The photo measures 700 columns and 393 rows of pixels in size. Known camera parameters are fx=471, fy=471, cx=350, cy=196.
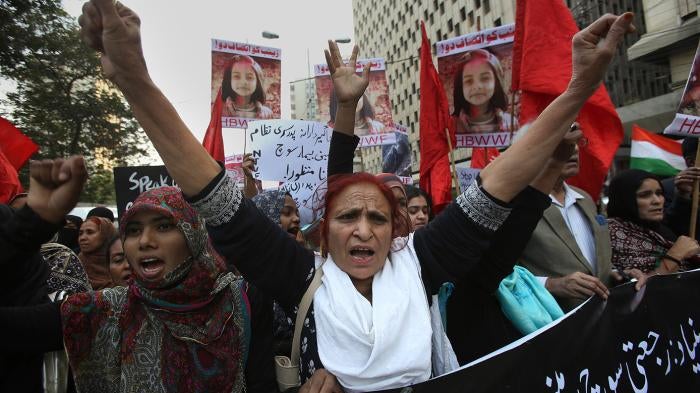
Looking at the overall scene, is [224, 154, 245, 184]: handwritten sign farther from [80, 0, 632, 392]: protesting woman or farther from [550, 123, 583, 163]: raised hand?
[550, 123, 583, 163]: raised hand

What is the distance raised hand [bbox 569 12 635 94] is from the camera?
1.50 meters

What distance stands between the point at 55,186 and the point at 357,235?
0.98 m

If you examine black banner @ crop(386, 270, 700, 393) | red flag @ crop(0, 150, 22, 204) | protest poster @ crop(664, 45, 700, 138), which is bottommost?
black banner @ crop(386, 270, 700, 393)

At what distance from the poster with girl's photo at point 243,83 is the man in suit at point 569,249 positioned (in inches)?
151

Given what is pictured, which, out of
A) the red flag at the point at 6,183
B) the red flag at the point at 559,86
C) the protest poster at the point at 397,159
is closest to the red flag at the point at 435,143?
the red flag at the point at 559,86

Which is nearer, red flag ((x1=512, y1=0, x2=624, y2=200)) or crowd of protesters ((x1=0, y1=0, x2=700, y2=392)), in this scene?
crowd of protesters ((x1=0, y1=0, x2=700, y2=392))

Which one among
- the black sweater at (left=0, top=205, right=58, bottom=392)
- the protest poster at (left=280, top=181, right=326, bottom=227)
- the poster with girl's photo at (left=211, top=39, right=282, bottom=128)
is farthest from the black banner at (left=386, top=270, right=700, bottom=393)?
the poster with girl's photo at (left=211, top=39, right=282, bottom=128)

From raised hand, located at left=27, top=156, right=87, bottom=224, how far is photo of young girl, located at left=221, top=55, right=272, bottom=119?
13.4 ft

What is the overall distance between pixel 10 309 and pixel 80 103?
647 inches

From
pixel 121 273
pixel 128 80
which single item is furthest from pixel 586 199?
pixel 121 273

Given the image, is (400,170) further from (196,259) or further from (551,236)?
(196,259)

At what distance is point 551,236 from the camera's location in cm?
248

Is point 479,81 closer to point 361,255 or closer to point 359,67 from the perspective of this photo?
point 359,67

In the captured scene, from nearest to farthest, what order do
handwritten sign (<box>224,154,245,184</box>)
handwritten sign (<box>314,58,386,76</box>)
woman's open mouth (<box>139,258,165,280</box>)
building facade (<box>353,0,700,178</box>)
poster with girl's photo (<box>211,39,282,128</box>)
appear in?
1. woman's open mouth (<box>139,258,165,280</box>)
2. poster with girl's photo (<box>211,39,282,128</box>)
3. handwritten sign (<box>224,154,245,184</box>)
4. handwritten sign (<box>314,58,386,76</box>)
5. building facade (<box>353,0,700,178</box>)
